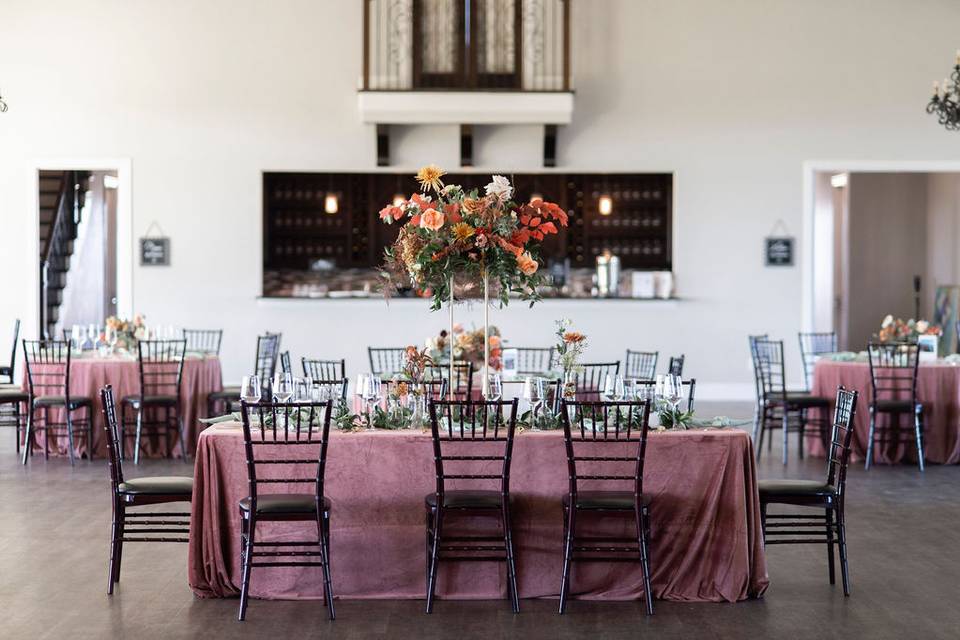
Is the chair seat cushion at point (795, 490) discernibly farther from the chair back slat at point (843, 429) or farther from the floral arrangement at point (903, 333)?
the floral arrangement at point (903, 333)

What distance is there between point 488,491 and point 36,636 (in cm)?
189

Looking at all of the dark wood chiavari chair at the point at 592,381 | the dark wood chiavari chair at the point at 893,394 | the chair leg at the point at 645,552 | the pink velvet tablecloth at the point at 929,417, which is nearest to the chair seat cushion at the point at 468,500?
the chair leg at the point at 645,552

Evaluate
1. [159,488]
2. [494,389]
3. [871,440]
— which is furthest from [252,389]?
[871,440]

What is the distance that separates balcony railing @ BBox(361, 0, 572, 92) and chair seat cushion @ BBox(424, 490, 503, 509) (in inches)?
313

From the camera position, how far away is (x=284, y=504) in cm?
478

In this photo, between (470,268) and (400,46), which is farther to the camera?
(400,46)

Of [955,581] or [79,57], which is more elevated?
[79,57]

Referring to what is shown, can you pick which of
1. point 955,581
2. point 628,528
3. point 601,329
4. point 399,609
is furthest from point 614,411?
point 601,329

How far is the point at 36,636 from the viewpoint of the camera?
4.58 meters

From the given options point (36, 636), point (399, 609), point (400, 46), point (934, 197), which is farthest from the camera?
point (934, 197)

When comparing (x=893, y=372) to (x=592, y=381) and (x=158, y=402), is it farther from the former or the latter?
(x=158, y=402)

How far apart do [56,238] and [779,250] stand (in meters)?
8.61

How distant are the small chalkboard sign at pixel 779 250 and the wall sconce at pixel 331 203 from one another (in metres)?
4.92

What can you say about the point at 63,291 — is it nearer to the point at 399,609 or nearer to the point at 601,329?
the point at 601,329
